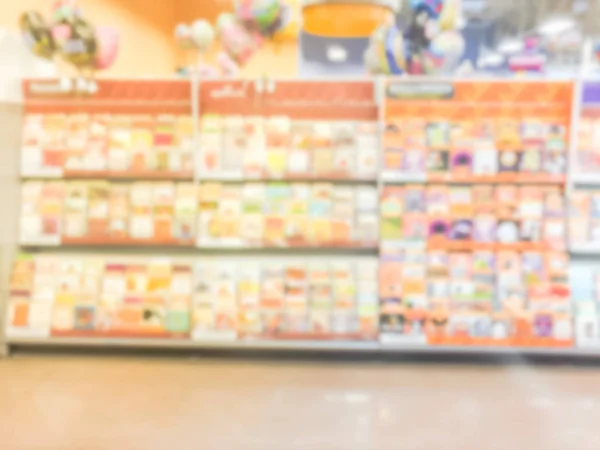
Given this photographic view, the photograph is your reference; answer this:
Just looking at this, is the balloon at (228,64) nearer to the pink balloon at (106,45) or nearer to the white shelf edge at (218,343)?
the pink balloon at (106,45)

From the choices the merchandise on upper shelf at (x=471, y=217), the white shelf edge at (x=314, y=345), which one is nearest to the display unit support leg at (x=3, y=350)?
the white shelf edge at (x=314, y=345)

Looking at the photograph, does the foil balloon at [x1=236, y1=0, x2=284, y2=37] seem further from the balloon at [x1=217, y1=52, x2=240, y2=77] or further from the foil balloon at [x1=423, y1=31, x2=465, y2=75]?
the foil balloon at [x1=423, y1=31, x2=465, y2=75]

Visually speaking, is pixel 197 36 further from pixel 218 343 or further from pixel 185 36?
pixel 218 343

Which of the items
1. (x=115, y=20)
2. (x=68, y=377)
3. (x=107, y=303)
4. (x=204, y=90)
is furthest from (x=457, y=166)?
(x=115, y=20)

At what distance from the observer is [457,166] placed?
3764 mm

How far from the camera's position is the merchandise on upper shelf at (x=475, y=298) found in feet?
12.2

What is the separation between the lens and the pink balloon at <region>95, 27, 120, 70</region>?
12.2 feet

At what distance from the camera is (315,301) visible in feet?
12.4

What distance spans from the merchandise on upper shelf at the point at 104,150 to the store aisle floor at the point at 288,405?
47.2 inches

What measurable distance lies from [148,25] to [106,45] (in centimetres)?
275

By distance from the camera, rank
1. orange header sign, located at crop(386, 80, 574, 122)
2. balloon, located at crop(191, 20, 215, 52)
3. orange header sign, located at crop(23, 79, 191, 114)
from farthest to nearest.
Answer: balloon, located at crop(191, 20, 215, 52) → orange header sign, located at crop(23, 79, 191, 114) → orange header sign, located at crop(386, 80, 574, 122)

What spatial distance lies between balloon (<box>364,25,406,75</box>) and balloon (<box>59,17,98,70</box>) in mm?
1701

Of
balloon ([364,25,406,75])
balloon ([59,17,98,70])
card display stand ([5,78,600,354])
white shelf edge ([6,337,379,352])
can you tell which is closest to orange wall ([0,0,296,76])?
balloon ([59,17,98,70])

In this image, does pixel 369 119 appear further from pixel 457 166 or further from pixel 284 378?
pixel 284 378
